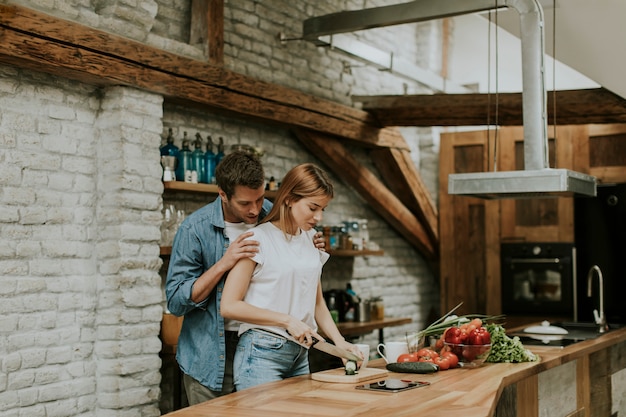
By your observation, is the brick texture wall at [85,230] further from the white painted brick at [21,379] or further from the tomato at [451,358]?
the tomato at [451,358]

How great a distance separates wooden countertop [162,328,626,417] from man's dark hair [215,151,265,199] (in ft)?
2.83

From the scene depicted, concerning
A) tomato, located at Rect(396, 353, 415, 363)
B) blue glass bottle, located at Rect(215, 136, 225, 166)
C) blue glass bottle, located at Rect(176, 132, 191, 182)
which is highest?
blue glass bottle, located at Rect(215, 136, 225, 166)

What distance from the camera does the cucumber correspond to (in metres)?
3.65

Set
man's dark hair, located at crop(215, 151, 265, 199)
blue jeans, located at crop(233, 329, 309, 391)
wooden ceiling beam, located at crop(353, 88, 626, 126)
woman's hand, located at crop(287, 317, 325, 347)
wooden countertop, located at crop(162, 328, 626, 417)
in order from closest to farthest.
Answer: wooden countertop, located at crop(162, 328, 626, 417) < woman's hand, located at crop(287, 317, 325, 347) < blue jeans, located at crop(233, 329, 309, 391) < man's dark hair, located at crop(215, 151, 265, 199) < wooden ceiling beam, located at crop(353, 88, 626, 126)

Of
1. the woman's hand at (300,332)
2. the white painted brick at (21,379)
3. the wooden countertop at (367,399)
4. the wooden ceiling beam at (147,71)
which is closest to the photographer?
the wooden countertop at (367,399)

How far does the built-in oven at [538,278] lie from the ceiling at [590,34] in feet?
6.86

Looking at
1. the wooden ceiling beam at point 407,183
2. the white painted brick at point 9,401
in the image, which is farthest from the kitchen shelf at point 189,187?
the wooden ceiling beam at point 407,183

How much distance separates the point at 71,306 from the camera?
16.4 feet

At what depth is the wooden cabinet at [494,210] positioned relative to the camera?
8.07m

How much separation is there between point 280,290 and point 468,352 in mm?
1015

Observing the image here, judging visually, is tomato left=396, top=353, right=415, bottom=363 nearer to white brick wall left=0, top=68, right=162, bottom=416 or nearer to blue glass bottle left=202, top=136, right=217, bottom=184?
white brick wall left=0, top=68, right=162, bottom=416

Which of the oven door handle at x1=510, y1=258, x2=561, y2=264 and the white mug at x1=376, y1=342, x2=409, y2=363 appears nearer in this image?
the white mug at x1=376, y1=342, x2=409, y2=363

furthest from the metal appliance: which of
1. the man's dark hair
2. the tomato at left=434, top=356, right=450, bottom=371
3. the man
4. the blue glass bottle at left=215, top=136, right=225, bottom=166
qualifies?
the man's dark hair

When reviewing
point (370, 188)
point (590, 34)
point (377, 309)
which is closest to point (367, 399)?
point (590, 34)
